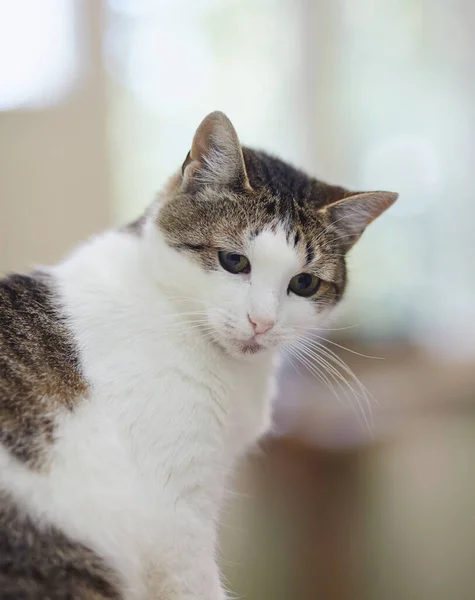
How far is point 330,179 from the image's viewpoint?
1951 mm

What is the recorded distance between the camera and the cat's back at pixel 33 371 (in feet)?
2.79

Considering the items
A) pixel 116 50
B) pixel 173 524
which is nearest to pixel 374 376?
pixel 173 524

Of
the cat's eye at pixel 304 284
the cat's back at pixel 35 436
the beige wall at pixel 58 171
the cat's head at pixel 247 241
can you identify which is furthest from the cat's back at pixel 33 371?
the beige wall at pixel 58 171

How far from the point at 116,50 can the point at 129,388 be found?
134 cm

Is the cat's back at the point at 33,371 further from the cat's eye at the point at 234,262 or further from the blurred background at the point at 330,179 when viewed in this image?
the blurred background at the point at 330,179

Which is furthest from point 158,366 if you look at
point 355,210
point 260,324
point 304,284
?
point 355,210

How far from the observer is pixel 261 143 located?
6.29 ft

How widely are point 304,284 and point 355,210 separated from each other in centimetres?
A: 15

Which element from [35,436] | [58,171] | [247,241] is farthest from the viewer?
[58,171]

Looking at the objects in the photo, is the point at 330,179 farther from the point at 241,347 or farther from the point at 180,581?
the point at 180,581

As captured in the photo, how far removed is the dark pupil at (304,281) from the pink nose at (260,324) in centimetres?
11

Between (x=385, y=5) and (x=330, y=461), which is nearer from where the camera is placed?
(x=330, y=461)

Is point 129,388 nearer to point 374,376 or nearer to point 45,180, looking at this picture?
point 374,376

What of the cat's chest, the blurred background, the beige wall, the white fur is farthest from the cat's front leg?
the beige wall
